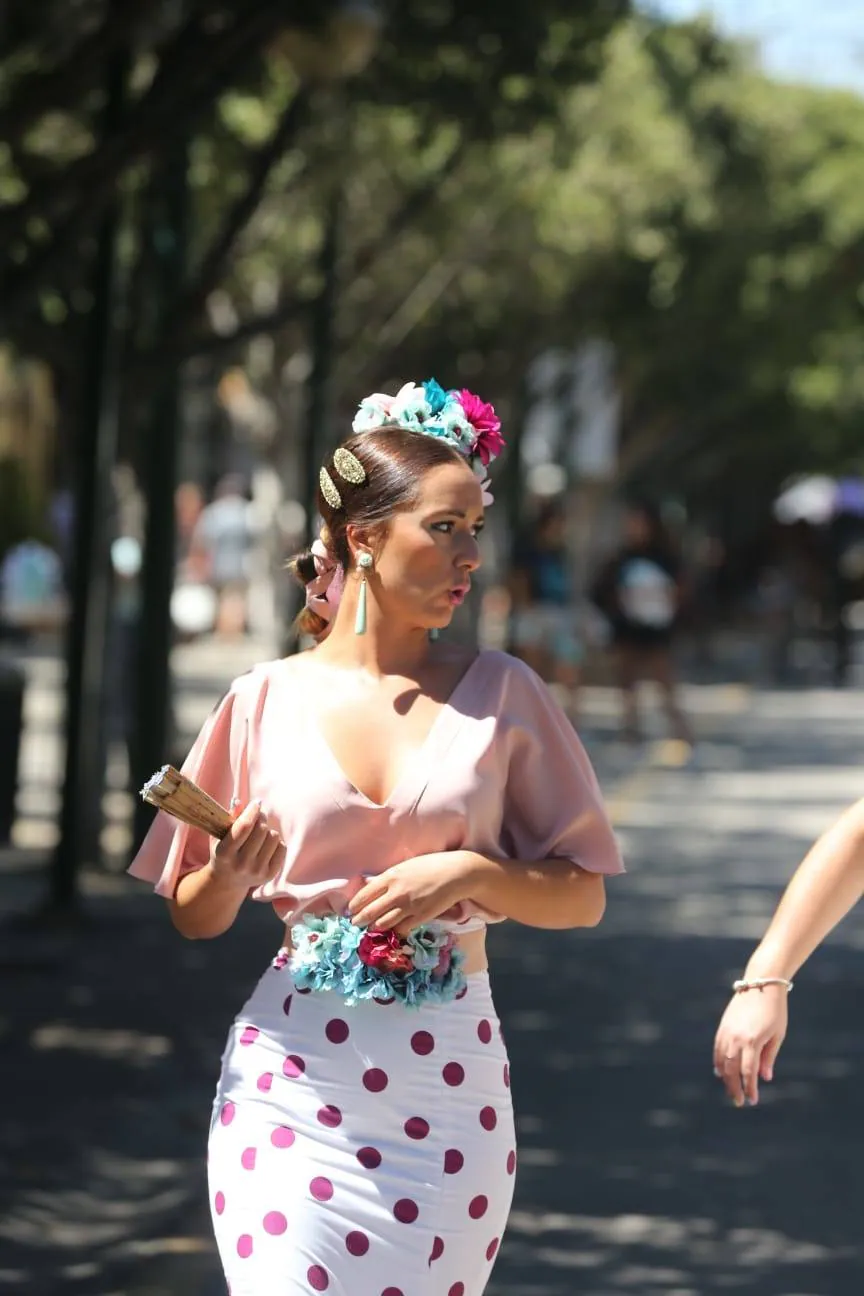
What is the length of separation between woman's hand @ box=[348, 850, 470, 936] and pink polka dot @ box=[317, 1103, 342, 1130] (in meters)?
0.27

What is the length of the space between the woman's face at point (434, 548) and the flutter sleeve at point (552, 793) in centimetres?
17

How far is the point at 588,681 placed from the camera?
32.2 meters

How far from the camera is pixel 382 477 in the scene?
4.24 m

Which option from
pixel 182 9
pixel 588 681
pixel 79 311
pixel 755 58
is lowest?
pixel 588 681

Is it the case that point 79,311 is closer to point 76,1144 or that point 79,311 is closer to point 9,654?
point 9,654

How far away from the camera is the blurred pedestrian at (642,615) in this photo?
23016 mm

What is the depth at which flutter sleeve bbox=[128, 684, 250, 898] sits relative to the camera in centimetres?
427

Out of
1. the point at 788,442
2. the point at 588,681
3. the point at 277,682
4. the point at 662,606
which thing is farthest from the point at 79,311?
the point at 788,442

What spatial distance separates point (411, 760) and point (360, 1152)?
597 mm

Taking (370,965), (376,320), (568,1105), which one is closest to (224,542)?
(376,320)

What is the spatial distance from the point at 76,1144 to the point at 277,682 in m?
4.13

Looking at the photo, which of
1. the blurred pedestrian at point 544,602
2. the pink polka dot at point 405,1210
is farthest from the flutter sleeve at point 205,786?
the blurred pedestrian at point 544,602

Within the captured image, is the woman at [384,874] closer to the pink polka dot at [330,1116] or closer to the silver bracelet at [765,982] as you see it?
the pink polka dot at [330,1116]

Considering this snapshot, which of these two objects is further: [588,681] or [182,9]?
[588,681]
